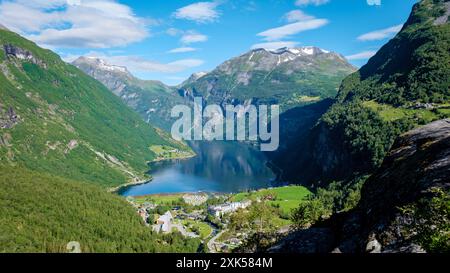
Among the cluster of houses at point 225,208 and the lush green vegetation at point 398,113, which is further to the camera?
the lush green vegetation at point 398,113

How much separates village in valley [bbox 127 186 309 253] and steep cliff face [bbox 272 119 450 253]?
62.4 metres

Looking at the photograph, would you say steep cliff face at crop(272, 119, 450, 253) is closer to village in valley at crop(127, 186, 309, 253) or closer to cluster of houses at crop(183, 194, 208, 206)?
village in valley at crop(127, 186, 309, 253)

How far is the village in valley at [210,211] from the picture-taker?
111 meters

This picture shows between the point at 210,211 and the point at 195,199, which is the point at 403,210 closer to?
the point at 210,211

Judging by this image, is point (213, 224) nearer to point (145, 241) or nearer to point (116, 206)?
point (145, 241)

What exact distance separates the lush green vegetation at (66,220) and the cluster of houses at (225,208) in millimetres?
24717

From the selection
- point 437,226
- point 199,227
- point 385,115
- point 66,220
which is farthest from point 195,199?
point 437,226

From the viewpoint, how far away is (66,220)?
4941 inches

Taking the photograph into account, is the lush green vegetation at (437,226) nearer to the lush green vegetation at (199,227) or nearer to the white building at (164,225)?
the lush green vegetation at (199,227)

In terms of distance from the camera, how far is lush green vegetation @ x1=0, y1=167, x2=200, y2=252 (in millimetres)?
105188

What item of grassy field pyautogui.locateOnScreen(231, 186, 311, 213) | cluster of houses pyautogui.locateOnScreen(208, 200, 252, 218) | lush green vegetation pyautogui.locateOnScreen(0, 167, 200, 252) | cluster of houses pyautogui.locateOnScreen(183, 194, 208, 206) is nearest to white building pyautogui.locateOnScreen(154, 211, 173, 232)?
lush green vegetation pyautogui.locateOnScreen(0, 167, 200, 252)

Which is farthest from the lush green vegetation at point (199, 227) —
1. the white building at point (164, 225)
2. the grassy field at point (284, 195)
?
the grassy field at point (284, 195)
